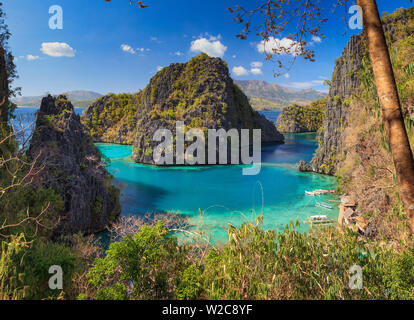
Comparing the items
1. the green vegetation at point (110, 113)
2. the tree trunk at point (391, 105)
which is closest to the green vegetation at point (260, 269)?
the tree trunk at point (391, 105)

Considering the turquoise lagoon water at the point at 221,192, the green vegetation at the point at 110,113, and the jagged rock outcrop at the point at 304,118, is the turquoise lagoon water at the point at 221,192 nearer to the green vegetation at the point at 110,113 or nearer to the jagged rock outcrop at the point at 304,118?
the green vegetation at the point at 110,113

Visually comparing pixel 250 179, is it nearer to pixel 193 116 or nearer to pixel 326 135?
pixel 326 135

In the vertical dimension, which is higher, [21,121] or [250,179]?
[21,121]

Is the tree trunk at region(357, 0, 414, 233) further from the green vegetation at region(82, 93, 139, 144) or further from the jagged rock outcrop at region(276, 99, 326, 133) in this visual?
the jagged rock outcrop at region(276, 99, 326, 133)

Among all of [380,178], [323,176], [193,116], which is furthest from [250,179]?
[380,178]

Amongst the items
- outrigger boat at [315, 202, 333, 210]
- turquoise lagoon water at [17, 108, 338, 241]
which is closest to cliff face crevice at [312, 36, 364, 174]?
turquoise lagoon water at [17, 108, 338, 241]
